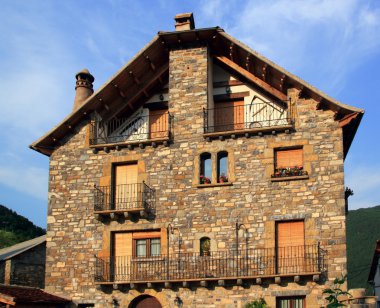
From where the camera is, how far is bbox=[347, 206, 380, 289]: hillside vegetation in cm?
5656

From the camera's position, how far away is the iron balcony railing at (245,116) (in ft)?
74.7

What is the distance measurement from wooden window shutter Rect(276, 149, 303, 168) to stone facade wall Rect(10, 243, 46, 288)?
12.2 meters

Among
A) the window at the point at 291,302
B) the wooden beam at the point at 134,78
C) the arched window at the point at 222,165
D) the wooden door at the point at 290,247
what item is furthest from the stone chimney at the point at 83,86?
the window at the point at 291,302

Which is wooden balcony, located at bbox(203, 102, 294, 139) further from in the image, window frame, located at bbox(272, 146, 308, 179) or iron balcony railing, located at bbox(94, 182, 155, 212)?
iron balcony railing, located at bbox(94, 182, 155, 212)

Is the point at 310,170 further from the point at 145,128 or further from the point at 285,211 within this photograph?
the point at 145,128

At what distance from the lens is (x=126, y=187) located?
2312 cm

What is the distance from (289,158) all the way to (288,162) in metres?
0.15

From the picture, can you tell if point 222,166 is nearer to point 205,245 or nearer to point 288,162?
point 288,162

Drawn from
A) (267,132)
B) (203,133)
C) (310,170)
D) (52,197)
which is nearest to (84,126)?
(52,197)

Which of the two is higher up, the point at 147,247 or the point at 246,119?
the point at 246,119

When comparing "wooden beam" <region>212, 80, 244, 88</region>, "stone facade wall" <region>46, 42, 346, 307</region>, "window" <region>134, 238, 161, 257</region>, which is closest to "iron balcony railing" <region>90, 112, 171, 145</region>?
"stone facade wall" <region>46, 42, 346, 307</region>

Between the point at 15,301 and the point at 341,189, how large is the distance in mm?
11324

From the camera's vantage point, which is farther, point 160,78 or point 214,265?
point 160,78

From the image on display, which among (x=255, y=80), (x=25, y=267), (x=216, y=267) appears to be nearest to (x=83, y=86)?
(x=25, y=267)
